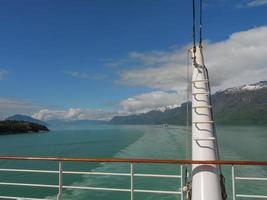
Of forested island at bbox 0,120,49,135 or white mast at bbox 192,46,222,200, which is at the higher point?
forested island at bbox 0,120,49,135

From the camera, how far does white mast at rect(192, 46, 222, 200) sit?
3635 mm

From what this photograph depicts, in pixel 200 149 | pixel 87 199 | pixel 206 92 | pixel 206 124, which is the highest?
pixel 206 92

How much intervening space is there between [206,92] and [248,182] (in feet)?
45.7

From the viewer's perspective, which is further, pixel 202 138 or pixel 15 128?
pixel 15 128

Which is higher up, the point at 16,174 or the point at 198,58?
the point at 198,58

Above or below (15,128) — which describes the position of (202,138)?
below

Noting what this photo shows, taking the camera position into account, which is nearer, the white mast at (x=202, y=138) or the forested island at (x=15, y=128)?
the white mast at (x=202, y=138)

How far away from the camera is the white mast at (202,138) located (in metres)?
3.63

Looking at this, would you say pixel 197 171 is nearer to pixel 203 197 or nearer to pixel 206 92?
pixel 203 197

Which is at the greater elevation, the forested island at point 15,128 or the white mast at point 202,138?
the forested island at point 15,128

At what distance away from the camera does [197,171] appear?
374cm

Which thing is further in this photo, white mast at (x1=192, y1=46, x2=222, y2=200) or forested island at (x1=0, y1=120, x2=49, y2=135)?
forested island at (x1=0, y1=120, x2=49, y2=135)

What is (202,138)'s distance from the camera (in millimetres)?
4129

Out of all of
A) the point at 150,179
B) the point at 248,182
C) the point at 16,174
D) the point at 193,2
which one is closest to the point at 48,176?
the point at 16,174
